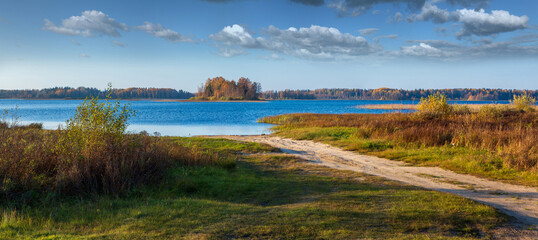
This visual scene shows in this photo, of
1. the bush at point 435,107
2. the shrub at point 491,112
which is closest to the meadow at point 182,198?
the bush at point 435,107

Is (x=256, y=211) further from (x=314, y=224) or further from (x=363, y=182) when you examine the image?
(x=363, y=182)

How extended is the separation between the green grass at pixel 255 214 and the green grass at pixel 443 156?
441 cm

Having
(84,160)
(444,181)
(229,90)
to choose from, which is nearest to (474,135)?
(444,181)

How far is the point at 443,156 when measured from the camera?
15547 mm

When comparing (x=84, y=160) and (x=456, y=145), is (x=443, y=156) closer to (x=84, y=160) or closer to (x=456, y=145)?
(x=456, y=145)

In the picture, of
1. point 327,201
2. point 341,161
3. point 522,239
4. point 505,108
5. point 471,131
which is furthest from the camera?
point 505,108

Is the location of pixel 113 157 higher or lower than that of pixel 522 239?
higher

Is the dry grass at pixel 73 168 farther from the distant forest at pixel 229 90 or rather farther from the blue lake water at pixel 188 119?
the distant forest at pixel 229 90

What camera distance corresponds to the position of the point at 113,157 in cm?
1025

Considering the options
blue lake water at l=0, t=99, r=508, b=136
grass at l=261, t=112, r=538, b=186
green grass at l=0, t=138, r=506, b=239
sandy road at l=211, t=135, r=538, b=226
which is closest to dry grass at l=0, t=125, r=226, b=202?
green grass at l=0, t=138, r=506, b=239

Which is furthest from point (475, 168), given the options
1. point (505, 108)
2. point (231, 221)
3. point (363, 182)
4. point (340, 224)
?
point (505, 108)

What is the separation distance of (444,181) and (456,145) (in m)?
6.60

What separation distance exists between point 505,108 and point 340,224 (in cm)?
3248

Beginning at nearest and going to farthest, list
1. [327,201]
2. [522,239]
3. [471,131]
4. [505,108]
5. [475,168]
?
[522,239], [327,201], [475,168], [471,131], [505,108]
